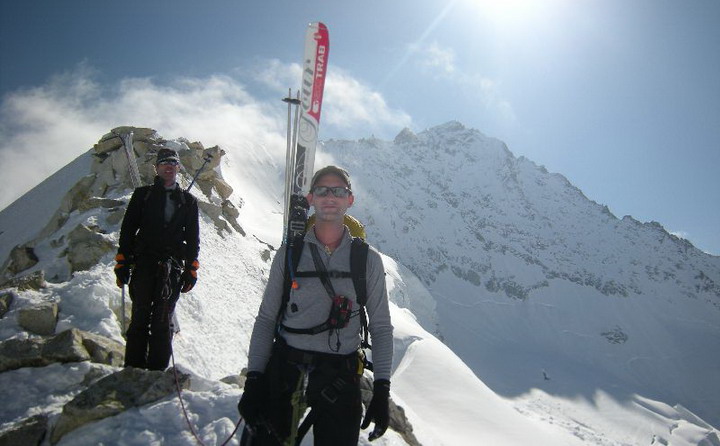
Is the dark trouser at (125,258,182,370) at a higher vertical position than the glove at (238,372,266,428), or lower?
higher

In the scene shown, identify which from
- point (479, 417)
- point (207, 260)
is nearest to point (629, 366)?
point (479, 417)

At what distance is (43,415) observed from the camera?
14.6 feet

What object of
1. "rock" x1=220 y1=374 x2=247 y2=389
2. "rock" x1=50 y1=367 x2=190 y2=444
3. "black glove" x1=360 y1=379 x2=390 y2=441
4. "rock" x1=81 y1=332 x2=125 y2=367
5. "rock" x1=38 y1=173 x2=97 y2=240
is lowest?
"rock" x1=50 y1=367 x2=190 y2=444

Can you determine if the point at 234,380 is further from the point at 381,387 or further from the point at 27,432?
the point at 381,387

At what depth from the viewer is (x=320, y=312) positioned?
337 cm

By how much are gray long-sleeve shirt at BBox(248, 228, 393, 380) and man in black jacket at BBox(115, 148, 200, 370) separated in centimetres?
320

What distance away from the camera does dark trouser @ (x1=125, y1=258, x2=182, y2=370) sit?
→ 5809mm

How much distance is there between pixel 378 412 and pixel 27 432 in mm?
3731

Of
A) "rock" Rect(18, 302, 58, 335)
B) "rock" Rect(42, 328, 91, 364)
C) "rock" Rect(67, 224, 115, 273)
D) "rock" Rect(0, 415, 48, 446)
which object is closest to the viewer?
"rock" Rect(0, 415, 48, 446)

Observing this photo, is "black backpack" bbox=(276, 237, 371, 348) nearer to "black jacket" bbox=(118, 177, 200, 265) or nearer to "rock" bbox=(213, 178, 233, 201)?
"black jacket" bbox=(118, 177, 200, 265)

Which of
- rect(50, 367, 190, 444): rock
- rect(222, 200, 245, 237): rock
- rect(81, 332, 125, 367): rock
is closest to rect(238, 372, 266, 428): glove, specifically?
rect(50, 367, 190, 444): rock

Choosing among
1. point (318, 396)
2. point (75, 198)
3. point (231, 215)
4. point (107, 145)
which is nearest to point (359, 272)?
point (318, 396)

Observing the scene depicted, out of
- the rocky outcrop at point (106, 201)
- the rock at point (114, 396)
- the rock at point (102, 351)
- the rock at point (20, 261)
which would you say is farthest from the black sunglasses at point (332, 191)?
the rock at point (20, 261)

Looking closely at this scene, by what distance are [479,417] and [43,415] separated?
17877 millimetres
